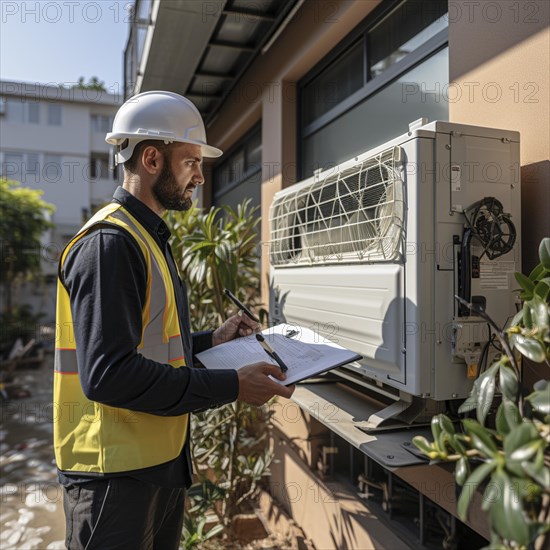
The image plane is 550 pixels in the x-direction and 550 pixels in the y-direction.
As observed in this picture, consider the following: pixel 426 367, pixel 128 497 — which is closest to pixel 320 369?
pixel 426 367

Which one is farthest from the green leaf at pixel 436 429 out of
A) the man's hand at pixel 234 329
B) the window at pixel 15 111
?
the window at pixel 15 111

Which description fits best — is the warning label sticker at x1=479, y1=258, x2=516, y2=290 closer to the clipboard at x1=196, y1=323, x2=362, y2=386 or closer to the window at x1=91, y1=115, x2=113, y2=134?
the clipboard at x1=196, y1=323, x2=362, y2=386

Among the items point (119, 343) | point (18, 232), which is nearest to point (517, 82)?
point (119, 343)

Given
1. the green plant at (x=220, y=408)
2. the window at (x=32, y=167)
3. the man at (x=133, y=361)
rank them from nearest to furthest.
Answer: the man at (x=133, y=361) → the green plant at (x=220, y=408) → the window at (x=32, y=167)

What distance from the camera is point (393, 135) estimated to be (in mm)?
2477

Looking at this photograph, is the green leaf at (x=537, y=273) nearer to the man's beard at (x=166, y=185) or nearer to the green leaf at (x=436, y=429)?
the green leaf at (x=436, y=429)

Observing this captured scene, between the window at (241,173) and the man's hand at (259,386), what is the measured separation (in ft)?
10.5

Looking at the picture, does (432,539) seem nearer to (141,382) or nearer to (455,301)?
(455,301)

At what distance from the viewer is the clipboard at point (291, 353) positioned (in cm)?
138

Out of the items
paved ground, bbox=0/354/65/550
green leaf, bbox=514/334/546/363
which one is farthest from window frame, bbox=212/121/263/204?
green leaf, bbox=514/334/546/363

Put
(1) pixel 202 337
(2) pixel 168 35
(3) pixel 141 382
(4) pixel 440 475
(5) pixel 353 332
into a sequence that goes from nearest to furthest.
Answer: (3) pixel 141 382
(4) pixel 440 475
(5) pixel 353 332
(1) pixel 202 337
(2) pixel 168 35

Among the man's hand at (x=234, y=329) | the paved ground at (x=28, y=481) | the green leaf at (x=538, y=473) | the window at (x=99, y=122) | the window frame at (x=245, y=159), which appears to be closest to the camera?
the green leaf at (x=538, y=473)

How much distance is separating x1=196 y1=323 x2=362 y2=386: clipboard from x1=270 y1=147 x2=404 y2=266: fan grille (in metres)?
0.33

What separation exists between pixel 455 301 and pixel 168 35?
125 inches
